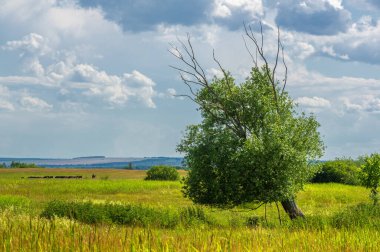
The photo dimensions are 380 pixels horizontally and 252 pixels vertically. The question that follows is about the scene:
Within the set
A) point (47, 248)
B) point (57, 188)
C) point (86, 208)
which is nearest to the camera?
point (47, 248)

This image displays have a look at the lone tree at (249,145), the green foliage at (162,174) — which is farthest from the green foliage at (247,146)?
the green foliage at (162,174)

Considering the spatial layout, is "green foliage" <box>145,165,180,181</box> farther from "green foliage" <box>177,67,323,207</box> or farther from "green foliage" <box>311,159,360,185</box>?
"green foliage" <box>177,67,323,207</box>

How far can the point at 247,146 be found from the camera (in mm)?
29312

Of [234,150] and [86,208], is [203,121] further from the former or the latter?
[86,208]

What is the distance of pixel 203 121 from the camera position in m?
32.7

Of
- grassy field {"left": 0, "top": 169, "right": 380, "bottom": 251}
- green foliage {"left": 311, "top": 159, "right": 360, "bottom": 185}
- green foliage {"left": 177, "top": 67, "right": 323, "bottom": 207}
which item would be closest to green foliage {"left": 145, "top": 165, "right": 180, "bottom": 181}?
grassy field {"left": 0, "top": 169, "right": 380, "bottom": 251}

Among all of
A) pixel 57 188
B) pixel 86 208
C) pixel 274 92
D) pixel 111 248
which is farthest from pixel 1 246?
pixel 57 188

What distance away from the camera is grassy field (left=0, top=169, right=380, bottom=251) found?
7.46 m

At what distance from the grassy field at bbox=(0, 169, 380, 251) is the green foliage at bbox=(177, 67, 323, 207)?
Answer: 164cm

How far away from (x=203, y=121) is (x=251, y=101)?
317 centimetres

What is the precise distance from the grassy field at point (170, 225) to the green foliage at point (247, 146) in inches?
64.6

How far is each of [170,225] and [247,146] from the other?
252 inches

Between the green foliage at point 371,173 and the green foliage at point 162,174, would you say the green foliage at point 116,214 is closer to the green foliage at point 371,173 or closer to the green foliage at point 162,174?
the green foliage at point 371,173

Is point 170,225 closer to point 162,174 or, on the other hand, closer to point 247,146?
point 247,146
